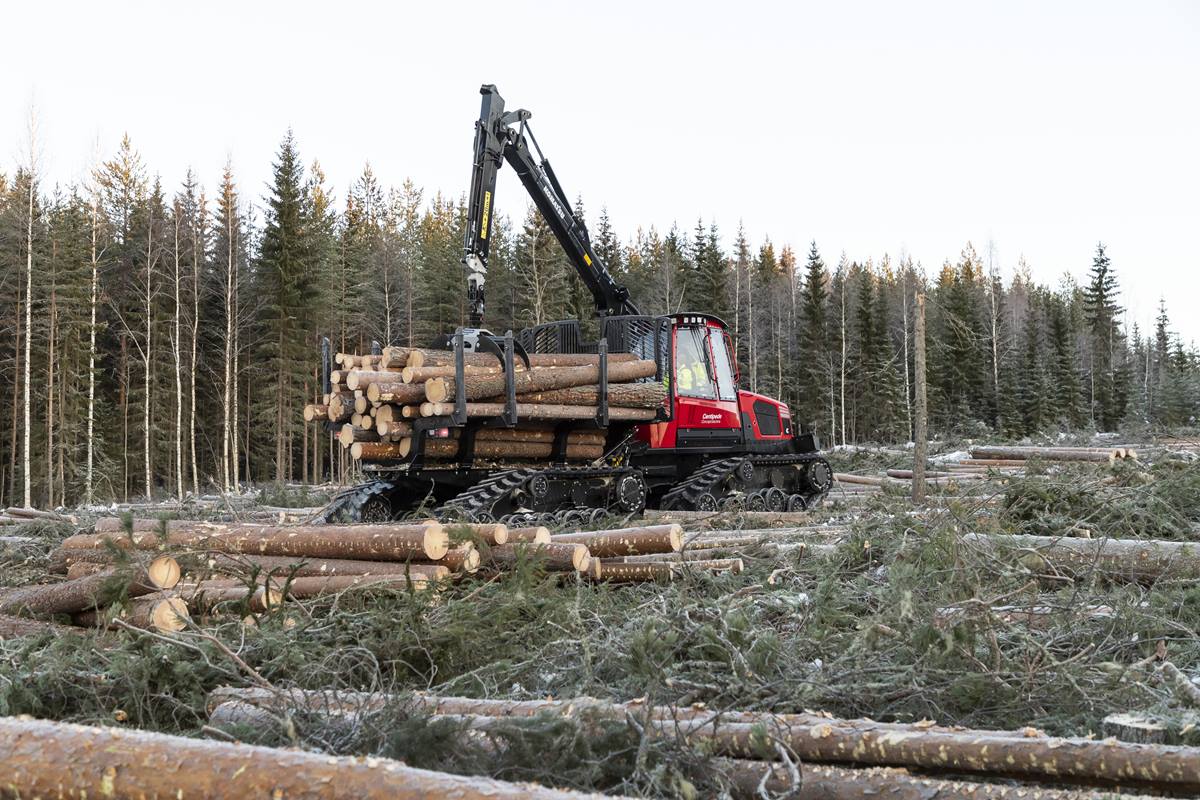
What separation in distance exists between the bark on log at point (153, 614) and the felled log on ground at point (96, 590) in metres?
0.07

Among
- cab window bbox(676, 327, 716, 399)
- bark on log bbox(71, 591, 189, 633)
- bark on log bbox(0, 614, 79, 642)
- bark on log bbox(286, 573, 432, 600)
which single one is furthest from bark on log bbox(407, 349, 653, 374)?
bark on log bbox(0, 614, 79, 642)

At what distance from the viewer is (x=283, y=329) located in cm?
3009

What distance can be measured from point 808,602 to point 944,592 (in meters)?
0.93

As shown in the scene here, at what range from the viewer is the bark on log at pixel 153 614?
4.86 meters

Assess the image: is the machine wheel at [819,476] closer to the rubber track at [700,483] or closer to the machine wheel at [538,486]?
the rubber track at [700,483]

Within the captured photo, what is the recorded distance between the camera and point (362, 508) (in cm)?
980

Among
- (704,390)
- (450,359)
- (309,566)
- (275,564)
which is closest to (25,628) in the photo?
(275,564)

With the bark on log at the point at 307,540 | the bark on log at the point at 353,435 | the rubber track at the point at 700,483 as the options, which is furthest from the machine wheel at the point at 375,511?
the rubber track at the point at 700,483

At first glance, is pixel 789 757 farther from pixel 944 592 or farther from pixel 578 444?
pixel 578 444

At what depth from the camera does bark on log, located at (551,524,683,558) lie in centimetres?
638

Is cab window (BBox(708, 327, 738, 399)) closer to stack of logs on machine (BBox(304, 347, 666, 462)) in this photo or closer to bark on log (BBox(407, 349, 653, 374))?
stack of logs on machine (BBox(304, 347, 666, 462))

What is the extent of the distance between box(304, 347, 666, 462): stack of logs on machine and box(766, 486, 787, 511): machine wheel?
8.07ft

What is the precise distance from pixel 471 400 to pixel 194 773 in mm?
7212

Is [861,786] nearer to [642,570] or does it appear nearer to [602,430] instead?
[642,570]
